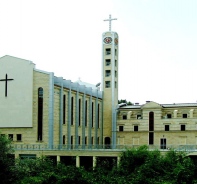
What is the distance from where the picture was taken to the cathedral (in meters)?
55.0

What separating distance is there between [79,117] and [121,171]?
2276 cm

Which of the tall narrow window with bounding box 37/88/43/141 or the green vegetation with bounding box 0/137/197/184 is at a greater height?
the tall narrow window with bounding box 37/88/43/141

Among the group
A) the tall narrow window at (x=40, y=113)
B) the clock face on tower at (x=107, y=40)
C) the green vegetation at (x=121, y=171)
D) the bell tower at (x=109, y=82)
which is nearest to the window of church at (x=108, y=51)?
the bell tower at (x=109, y=82)

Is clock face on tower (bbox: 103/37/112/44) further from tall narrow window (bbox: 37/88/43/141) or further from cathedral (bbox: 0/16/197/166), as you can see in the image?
tall narrow window (bbox: 37/88/43/141)

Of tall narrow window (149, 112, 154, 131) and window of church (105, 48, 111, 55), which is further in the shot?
window of church (105, 48, 111, 55)

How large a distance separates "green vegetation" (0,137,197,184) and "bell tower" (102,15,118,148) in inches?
892

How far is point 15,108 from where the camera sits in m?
56.7

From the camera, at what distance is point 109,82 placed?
72375mm

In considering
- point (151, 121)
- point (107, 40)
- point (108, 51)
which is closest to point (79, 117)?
point (151, 121)

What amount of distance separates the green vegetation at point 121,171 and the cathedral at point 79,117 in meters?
5.95

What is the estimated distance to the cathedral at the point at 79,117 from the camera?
55031 mm

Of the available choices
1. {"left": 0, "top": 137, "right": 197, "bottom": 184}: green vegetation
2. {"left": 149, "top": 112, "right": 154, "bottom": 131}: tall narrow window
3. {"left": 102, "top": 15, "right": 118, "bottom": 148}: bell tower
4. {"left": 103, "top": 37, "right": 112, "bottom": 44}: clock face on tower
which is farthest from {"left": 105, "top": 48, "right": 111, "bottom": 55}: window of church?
{"left": 0, "top": 137, "right": 197, "bottom": 184}: green vegetation

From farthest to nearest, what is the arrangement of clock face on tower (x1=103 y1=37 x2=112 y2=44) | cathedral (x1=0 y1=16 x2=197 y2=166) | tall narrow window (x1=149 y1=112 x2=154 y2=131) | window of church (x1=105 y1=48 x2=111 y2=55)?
window of church (x1=105 y1=48 x2=111 y2=55) → clock face on tower (x1=103 y1=37 x2=112 y2=44) → tall narrow window (x1=149 y1=112 x2=154 y2=131) → cathedral (x1=0 y1=16 x2=197 y2=166)

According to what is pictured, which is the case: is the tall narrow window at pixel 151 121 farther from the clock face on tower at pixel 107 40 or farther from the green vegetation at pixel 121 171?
the green vegetation at pixel 121 171
